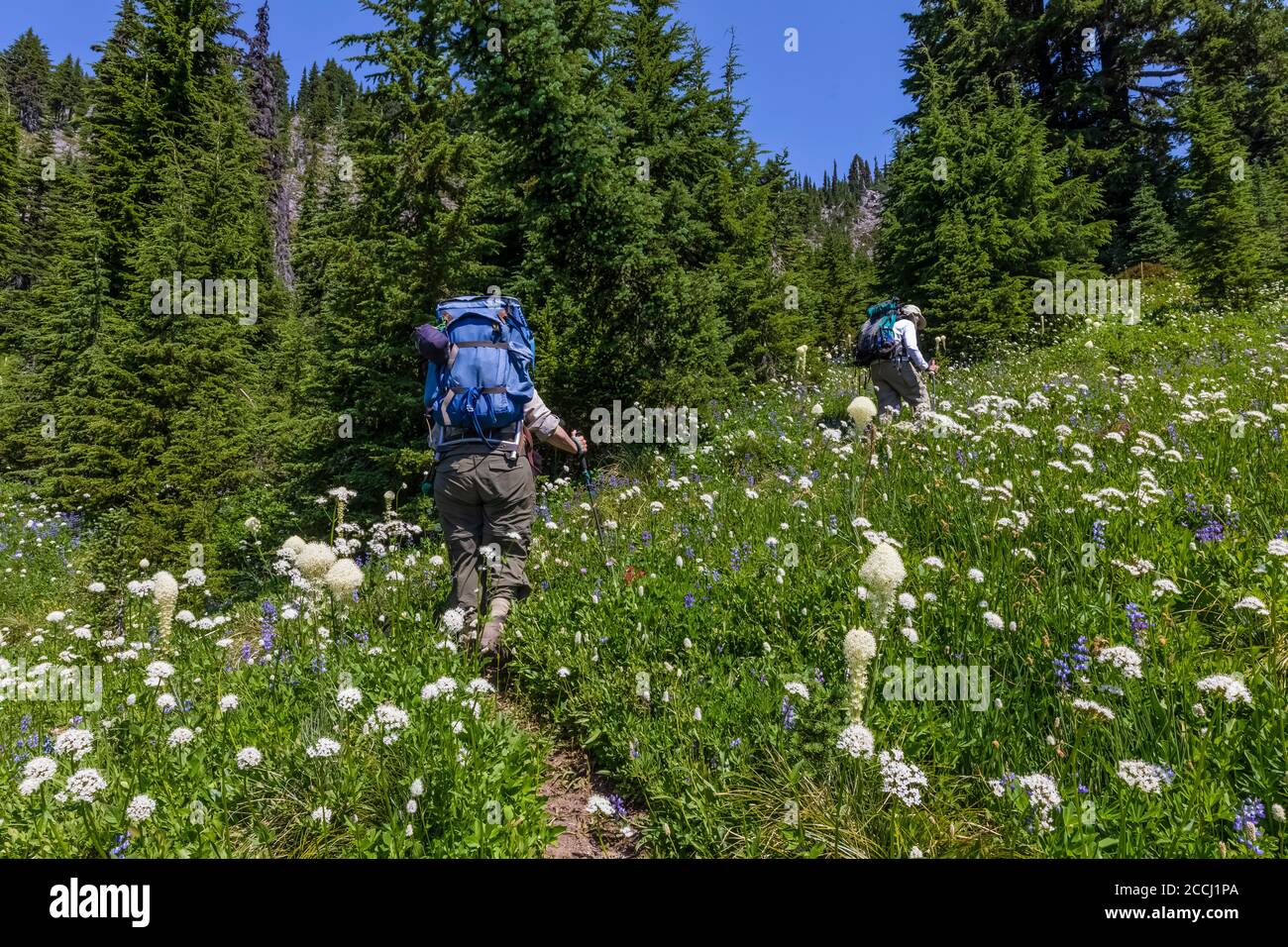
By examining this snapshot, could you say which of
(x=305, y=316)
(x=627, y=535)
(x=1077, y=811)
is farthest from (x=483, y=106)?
(x=305, y=316)

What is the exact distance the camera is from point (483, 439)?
5.20 m

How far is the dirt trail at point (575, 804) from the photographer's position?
3.25m

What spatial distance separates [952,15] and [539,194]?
28393 millimetres

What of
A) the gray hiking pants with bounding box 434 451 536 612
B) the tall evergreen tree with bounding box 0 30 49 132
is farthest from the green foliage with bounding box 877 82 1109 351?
the tall evergreen tree with bounding box 0 30 49 132

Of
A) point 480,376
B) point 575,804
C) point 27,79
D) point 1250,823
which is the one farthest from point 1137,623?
point 27,79

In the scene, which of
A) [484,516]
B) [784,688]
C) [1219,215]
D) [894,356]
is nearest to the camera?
[784,688]

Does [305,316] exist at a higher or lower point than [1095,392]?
higher

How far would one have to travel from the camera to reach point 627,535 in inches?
262

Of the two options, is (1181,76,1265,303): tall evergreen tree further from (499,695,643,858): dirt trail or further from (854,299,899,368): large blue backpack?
(499,695,643,858): dirt trail

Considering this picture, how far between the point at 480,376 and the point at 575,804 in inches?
130

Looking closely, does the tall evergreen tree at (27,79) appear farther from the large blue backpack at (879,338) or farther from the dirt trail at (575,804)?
the dirt trail at (575,804)

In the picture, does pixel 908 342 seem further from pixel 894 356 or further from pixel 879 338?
pixel 879 338

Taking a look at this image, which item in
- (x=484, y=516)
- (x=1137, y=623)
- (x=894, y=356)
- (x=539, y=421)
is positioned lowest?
(x=1137, y=623)
